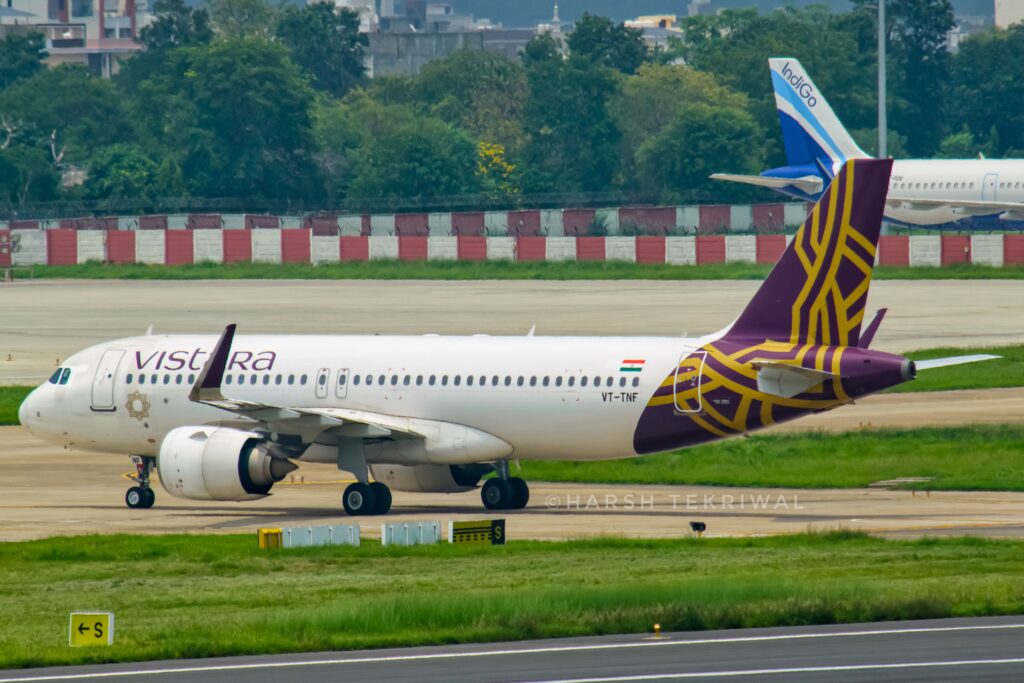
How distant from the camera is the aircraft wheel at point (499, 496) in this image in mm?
42438

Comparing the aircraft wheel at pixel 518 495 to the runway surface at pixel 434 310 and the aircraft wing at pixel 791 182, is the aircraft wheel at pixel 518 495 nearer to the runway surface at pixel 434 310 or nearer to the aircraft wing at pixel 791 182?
the runway surface at pixel 434 310

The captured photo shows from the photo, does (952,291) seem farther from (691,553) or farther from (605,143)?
(605,143)

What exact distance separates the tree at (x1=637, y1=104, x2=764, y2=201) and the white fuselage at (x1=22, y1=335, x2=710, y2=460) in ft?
410

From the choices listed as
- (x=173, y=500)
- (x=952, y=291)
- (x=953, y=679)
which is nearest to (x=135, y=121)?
(x=952, y=291)

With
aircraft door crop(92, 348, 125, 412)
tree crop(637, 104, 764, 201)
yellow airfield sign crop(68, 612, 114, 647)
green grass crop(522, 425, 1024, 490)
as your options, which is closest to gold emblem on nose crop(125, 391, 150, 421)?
aircraft door crop(92, 348, 125, 412)

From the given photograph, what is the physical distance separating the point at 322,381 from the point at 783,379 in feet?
32.8

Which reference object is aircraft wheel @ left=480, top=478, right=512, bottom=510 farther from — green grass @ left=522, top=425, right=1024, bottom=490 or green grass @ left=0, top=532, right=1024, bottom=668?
green grass @ left=0, top=532, right=1024, bottom=668

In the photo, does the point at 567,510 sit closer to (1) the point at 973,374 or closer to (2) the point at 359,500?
(2) the point at 359,500

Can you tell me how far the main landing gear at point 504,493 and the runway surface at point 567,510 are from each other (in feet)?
0.99

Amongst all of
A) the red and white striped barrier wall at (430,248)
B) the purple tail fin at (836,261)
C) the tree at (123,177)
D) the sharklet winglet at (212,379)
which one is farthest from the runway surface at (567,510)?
the tree at (123,177)

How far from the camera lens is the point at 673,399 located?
39844mm

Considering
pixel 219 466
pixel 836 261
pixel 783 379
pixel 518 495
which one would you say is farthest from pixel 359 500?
pixel 836 261

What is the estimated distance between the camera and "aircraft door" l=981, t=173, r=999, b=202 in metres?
104

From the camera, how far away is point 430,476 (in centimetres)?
4303
